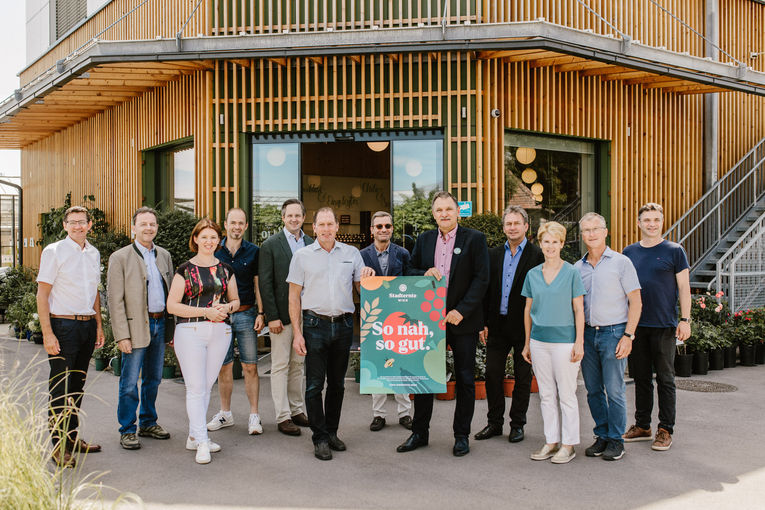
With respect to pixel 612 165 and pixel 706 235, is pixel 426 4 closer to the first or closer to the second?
pixel 612 165

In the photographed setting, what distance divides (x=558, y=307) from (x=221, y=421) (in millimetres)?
3250

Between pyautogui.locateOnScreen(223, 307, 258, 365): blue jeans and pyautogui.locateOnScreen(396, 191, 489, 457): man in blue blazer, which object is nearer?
pyautogui.locateOnScreen(396, 191, 489, 457): man in blue blazer

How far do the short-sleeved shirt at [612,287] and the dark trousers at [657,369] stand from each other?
483 mm

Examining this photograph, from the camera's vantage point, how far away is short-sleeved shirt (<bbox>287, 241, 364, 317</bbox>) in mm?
5270

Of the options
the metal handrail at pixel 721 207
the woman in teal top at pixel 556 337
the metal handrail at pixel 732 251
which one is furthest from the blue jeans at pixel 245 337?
the metal handrail at pixel 721 207

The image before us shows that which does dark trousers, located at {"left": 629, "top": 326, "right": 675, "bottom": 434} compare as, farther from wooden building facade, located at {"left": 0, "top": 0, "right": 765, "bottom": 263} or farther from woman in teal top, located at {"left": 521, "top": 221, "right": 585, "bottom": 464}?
wooden building facade, located at {"left": 0, "top": 0, "right": 765, "bottom": 263}

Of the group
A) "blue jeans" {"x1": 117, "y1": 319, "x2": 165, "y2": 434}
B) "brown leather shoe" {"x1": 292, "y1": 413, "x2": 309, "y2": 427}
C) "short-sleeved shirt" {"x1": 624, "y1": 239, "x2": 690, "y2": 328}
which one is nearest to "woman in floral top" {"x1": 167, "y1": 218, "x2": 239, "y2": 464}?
"blue jeans" {"x1": 117, "y1": 319, "x2": 165, "y2": 434}

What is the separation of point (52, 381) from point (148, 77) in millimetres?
7392

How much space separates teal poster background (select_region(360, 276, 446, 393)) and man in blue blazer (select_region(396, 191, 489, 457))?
12cm

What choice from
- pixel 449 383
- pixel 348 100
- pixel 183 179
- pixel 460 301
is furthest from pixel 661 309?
pixel 183 179

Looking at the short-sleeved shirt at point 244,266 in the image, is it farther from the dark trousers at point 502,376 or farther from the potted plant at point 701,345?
the potted plant at point 701,345

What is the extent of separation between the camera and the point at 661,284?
17.7 ft

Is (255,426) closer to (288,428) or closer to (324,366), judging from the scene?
(288,428)

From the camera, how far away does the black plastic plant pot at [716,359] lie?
344 inches
